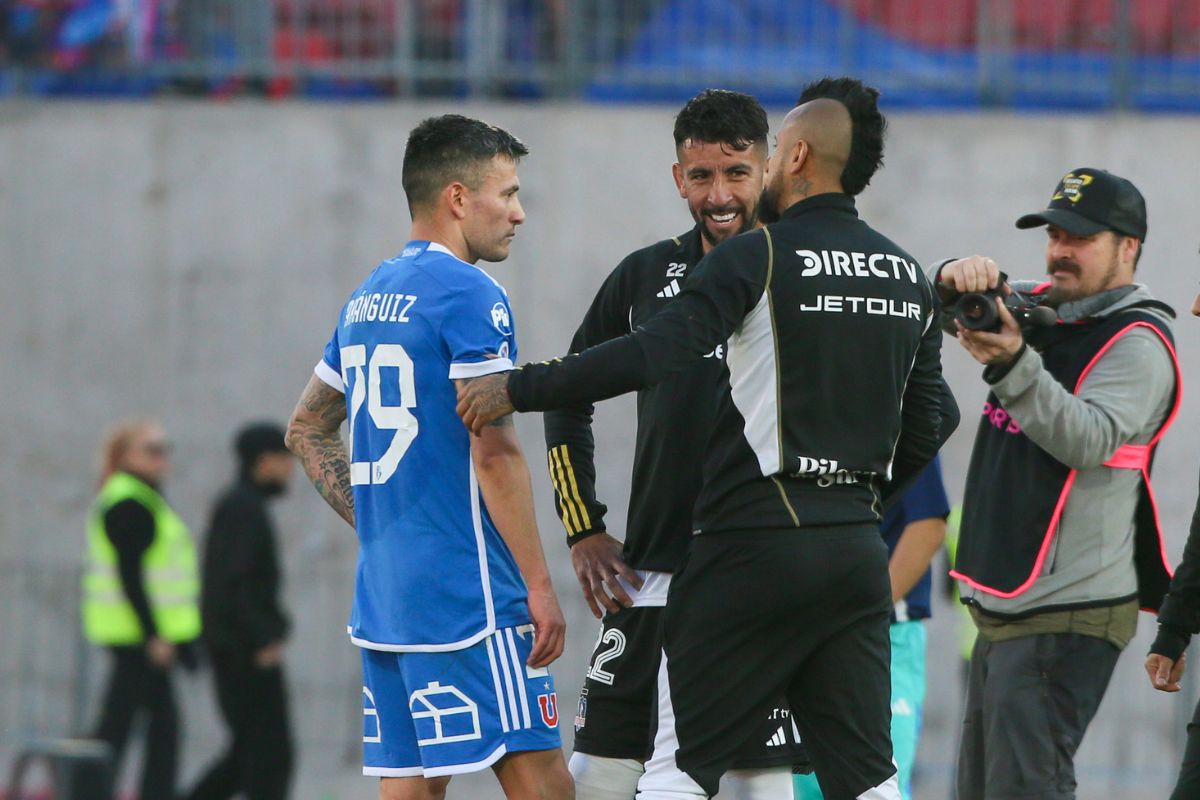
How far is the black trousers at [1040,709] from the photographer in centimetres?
504

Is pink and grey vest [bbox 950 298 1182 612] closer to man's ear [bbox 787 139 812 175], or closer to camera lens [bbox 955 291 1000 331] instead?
camera lens [bbox 955 291 1000 331]

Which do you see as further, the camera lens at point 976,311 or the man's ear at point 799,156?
the camera lens at point 976,311

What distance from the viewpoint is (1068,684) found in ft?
16.7

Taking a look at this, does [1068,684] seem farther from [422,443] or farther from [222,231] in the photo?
[222,231]

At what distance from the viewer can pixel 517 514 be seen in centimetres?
448

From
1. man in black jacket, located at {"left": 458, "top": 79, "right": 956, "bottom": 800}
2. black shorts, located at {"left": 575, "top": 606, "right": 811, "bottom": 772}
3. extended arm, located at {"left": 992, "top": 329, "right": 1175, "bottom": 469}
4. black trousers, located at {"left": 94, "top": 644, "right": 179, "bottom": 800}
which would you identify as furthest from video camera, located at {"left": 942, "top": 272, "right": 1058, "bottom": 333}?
black trousers, located at {"left": 94, "top": 644, "right": 179, "bottom": 800}

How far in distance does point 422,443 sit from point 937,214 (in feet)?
25.4

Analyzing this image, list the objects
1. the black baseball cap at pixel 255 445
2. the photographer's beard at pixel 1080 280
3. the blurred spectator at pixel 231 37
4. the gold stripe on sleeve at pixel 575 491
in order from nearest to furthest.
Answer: the gold stripe on sleeve at pixel 575 491
the photographer's beard at pixel 1080 280
the black baseball cap at pixel 255 445
the blurred spectator at pixel 231 37

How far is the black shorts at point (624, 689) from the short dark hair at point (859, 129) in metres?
1.42

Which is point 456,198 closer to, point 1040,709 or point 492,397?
point 492,397

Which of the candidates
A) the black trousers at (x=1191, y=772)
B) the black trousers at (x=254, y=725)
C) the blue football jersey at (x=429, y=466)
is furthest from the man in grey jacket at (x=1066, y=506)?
the black trousers at (x=254, y=725)

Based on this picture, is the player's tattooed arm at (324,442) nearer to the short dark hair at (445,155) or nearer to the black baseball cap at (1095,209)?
the short dark hair at (445,155)

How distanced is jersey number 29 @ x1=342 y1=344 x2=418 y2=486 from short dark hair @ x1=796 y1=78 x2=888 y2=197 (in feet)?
4.15

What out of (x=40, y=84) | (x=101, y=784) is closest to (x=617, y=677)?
(x=101, y=784)
